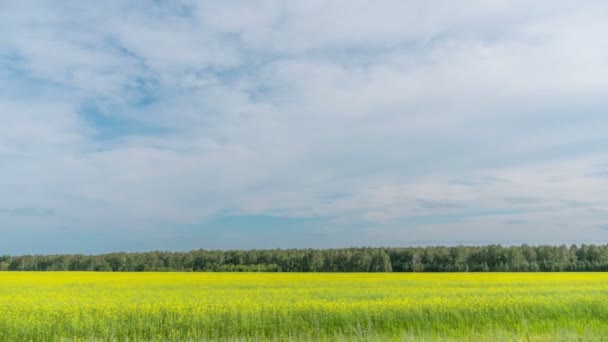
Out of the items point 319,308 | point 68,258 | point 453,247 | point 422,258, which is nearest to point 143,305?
point 319,308

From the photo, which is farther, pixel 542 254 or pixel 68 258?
pixel 68 258

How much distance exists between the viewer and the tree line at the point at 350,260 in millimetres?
81188

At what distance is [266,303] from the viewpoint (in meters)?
19.7

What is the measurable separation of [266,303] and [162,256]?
81207 millimetres

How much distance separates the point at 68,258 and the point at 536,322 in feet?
324

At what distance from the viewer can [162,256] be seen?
95062 mm

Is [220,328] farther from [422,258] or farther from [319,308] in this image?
[422,258]

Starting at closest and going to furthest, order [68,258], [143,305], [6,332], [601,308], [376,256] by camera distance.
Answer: [6,332] → [143,305] → [601,308] → [376,256] → [68,258]

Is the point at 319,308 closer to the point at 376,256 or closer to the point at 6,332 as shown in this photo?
the point at 6,332

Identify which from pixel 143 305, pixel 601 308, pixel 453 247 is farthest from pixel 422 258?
pixel 143 305

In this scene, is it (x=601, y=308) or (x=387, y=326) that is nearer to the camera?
(x=387, y=326)

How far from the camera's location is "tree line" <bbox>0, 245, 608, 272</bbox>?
81.2 meters

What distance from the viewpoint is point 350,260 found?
9162 centimetres

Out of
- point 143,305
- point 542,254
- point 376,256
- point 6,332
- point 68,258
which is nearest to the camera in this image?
point 6,332
